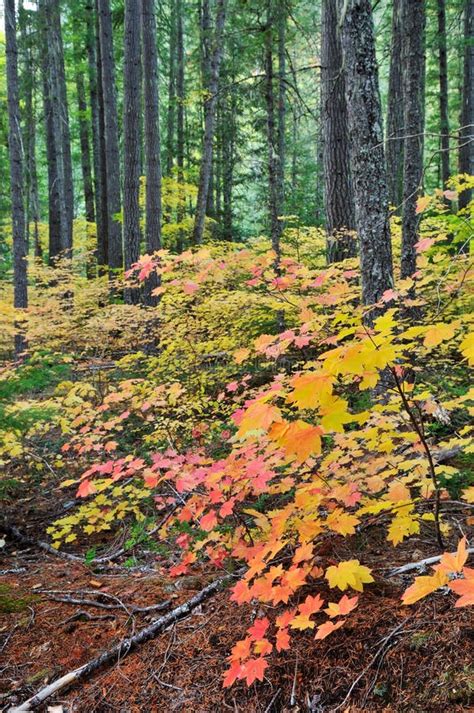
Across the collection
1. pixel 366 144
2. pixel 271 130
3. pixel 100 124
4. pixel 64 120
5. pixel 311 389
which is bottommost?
pixel 311 389

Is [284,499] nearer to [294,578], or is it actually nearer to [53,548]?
[53,548]

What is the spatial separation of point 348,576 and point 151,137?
29.1 ft

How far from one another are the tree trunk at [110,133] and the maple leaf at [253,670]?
11901mm

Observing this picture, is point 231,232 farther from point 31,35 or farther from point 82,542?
point 82,542

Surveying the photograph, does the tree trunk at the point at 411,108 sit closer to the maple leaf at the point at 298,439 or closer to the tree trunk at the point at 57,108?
the maple leaf at the point at 298,439

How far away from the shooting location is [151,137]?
29.2 feet

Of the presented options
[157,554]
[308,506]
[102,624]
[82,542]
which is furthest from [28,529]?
[308,506]

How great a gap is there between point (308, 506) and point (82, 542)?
3.04 m

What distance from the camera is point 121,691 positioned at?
6.89 ft

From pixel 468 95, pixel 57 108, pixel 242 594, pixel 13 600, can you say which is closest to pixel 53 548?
pixel 13 600

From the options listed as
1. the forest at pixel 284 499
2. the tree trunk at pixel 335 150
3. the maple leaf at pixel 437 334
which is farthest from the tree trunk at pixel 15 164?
the maple leaf at pixel 437 334

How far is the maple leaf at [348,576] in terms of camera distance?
70.1 inches

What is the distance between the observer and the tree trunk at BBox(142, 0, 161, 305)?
28.7 ft

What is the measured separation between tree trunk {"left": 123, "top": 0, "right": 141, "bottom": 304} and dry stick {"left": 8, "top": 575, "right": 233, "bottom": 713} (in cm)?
774
